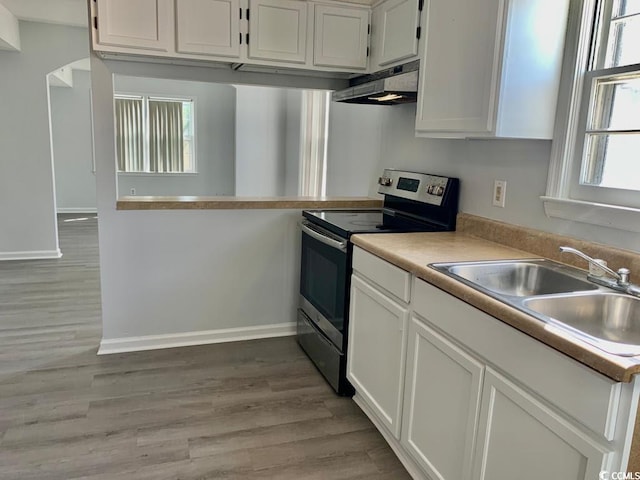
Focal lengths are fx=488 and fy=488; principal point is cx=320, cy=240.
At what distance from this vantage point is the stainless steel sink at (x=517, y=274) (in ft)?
5.91

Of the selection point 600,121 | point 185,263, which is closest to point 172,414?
point 185,263

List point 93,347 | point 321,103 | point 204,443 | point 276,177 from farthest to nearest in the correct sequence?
point 276,177 → point 321,103 → point 93,347 → point 204,443

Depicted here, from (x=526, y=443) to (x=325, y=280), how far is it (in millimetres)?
1594

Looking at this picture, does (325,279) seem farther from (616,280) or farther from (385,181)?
(616,280)

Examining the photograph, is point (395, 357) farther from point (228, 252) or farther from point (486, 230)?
point (228, 252)

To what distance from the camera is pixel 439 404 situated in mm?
1742

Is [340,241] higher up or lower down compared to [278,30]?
lower down

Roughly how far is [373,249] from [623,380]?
1.23 m

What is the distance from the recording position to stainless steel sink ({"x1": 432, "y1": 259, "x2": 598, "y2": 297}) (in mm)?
1801

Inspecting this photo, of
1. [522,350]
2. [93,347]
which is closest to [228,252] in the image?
[93,347]

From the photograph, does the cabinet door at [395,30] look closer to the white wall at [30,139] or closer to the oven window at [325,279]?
the oven window at [325,279]

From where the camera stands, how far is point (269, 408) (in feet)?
8.19

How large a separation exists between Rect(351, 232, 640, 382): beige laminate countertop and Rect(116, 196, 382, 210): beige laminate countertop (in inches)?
37.3

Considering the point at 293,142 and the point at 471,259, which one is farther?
the point at 293,142
